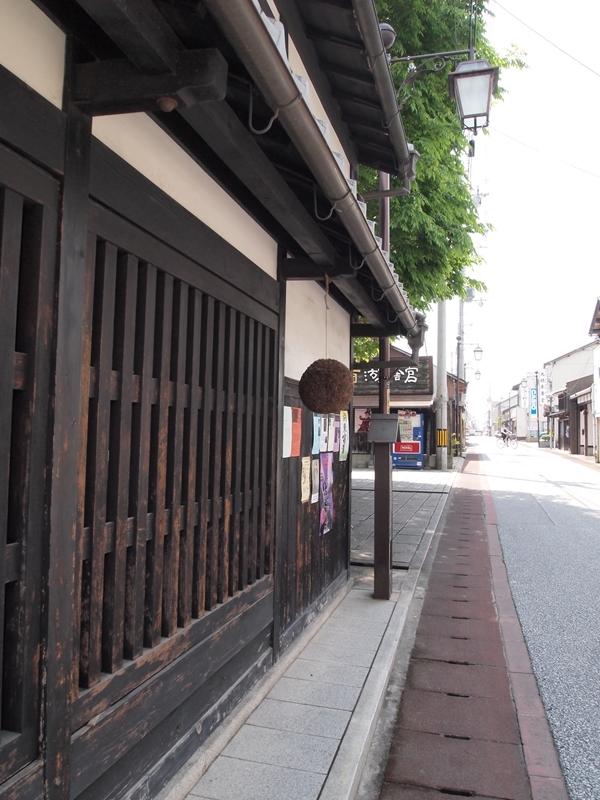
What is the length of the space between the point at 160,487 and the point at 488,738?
2831mm

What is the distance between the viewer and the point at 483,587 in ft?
25.0

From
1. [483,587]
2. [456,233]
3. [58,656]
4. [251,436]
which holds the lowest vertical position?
[483,587]

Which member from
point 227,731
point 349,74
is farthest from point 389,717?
point 349,74

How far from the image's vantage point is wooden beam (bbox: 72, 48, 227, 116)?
2.10 meters

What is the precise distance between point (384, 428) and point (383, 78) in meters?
3.46

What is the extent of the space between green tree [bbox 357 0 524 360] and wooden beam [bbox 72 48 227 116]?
7.31 metres

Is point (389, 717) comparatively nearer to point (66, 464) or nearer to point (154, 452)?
point (154, 452)

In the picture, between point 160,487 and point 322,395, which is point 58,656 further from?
point 322,395

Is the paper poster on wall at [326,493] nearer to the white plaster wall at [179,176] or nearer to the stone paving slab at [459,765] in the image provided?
the stone paving slab at [459,765]

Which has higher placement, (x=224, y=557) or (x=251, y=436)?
(x=251, y=436)

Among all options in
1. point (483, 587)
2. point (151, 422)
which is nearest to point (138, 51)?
point (151, 422)

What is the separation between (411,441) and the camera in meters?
25.7

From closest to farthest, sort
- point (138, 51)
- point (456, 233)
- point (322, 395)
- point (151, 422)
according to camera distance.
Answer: point (138, 51)
point (151, 422)
point (322, 395)
point (456, 233)

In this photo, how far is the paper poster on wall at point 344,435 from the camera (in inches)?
265
